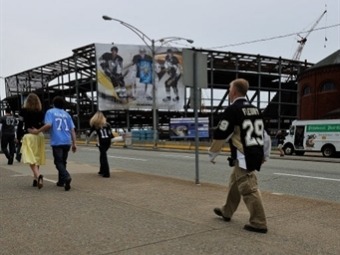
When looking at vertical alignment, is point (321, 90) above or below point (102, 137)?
above

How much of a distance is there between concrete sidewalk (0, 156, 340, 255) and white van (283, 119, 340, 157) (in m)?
19.3

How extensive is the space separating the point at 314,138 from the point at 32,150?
21913 millimetres

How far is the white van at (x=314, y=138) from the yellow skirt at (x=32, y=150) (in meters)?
21.0

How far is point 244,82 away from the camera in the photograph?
17.9 feet

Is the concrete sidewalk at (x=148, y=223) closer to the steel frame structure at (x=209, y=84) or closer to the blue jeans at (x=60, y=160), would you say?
the blue jeans at (x=60, y=160)

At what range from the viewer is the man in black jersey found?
5.19 metres

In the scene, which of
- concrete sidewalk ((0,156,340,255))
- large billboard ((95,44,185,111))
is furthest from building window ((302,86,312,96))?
concrete sidewalk ((0,156,340,255))

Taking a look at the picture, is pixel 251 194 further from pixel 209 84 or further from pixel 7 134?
pixel 209 84

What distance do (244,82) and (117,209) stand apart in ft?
8.67

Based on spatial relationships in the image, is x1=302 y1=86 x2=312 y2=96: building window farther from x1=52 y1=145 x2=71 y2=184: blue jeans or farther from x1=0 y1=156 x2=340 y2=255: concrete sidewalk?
x1=52 y1=145 x2=71 y2=184: blue jeans

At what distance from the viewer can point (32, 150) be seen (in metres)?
8.31

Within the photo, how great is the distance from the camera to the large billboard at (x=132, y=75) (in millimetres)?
57344

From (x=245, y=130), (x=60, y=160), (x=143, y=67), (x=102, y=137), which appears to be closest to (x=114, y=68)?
(x=143, y=67)

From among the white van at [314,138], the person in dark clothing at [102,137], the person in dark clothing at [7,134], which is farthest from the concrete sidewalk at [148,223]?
the white van at [314,138]
